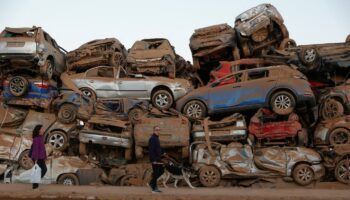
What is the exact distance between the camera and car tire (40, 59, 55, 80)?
19255 mm

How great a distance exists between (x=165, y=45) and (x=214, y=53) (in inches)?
87.5

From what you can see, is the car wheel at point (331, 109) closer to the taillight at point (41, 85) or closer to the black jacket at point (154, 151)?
the black jacket at point (154, 151)

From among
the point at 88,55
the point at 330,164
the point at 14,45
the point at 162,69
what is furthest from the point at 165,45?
the point at 330,164

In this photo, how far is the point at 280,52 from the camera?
1991cm

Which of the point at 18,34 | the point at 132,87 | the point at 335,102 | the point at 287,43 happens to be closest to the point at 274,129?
the point at 335,102

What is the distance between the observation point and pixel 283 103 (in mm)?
16719

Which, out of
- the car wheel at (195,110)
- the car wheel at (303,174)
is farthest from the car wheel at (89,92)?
the car wheel at (303,174)

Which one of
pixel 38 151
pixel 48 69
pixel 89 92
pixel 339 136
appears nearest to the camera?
pixel 38 151

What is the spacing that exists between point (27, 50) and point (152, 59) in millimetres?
5135

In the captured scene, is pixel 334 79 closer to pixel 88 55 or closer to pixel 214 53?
pixel 214 53

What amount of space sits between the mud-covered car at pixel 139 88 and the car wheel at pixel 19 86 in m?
2.27

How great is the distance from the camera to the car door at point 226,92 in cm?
1728

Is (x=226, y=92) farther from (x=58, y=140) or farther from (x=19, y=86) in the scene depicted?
(x=19, y=86)

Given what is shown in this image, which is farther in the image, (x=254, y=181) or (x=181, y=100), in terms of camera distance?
(x=181, y=100)
